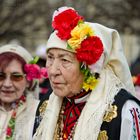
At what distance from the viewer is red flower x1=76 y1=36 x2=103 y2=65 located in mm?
4992

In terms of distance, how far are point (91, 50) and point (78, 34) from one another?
170 millimetres

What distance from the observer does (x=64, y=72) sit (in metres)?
5.00

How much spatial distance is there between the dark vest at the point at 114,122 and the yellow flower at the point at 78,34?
1.83ft

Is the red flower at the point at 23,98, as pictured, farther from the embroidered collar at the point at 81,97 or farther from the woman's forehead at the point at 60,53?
the woman's forehead at the point at 60,53

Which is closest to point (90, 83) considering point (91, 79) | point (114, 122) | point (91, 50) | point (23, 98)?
point (91, 79)

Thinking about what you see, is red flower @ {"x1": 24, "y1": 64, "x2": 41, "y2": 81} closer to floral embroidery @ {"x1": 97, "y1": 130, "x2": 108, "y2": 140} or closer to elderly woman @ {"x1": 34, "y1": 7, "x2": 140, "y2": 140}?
elderly woman @ {"x1": 34, "y1": 7, "x2": 140, "y2": 140}

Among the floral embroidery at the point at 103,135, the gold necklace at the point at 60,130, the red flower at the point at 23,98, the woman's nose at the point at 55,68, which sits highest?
the red flower at the point at 23,98

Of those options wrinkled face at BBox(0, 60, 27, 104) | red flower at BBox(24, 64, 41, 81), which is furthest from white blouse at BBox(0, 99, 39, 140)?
red flower at BBox(24, 64, 41, 81)

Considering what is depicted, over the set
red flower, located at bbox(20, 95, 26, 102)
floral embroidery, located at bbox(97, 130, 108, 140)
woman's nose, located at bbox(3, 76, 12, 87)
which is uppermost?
woman's nose, located at bbox(3, 76, 12, 87)

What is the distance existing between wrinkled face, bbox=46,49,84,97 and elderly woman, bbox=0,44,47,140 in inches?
46.1

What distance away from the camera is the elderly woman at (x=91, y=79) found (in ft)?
16.3

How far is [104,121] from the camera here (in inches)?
196

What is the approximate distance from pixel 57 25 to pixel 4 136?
158 centimetres

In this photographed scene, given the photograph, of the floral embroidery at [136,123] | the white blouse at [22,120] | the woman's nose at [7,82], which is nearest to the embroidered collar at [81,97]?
the floral embroidery at [136,123]
